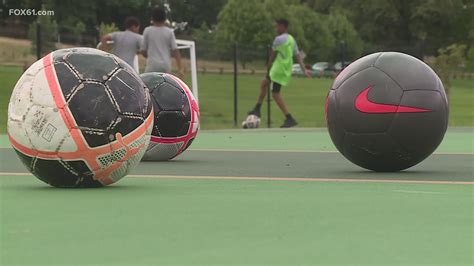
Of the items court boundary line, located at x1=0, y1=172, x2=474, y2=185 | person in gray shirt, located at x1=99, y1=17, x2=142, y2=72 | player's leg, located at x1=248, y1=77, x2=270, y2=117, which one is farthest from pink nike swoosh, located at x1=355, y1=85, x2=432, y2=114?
player's leg, located at x1=248, y1=77, x2=270, y2=117

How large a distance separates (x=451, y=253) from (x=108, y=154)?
11.1 ft

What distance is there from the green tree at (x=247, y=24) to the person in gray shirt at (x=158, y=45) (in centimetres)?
6682

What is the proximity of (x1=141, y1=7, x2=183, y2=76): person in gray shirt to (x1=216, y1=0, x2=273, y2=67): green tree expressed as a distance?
219ft

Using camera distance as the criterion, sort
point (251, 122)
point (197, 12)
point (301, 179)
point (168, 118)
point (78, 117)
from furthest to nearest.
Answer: point (197, 12)
point (251, 122)
point (168, 118)
point (301, 179)
point (78, 117)

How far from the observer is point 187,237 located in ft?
16.3

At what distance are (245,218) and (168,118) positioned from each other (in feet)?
17.1

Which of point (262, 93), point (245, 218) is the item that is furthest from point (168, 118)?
point (262, 93)

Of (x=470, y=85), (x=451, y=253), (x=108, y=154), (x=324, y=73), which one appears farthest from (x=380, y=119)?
(x=324, y=73)

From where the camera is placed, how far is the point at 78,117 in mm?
7113

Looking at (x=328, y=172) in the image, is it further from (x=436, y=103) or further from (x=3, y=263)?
(x=3, y=263)

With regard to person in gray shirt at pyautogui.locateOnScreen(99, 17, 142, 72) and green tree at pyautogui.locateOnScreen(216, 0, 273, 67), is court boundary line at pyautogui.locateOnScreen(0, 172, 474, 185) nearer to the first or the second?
person in gray shirt at pyautogui.locateOnScreen(99, 17, 142, 72)

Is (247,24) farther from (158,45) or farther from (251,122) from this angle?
(158,45)

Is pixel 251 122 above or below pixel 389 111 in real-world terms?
below

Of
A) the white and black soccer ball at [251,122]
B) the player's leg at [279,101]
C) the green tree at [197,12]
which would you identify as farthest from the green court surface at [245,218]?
the green tree at [197,12]
